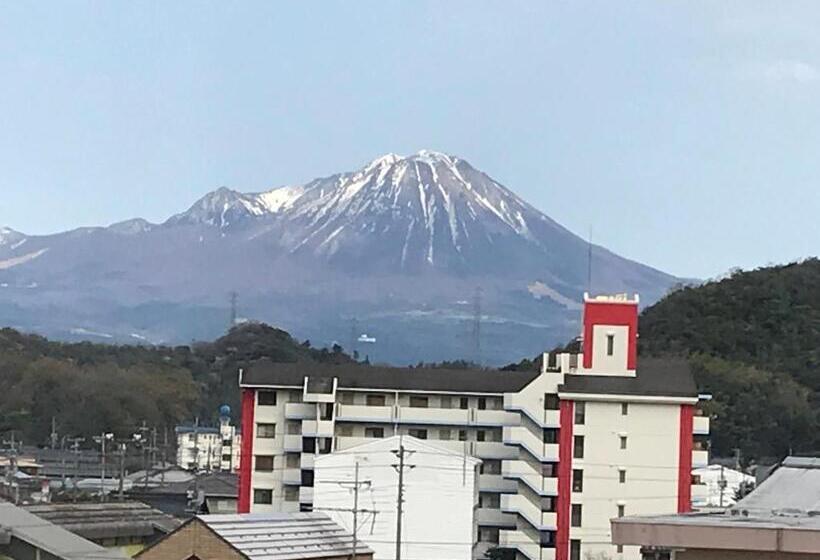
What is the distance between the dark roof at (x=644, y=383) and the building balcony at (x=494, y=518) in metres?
3.59

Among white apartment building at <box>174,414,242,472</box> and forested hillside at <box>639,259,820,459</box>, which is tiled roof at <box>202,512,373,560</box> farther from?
white apartment building at <box>174,414,242,472</box>

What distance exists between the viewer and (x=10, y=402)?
77562 mm

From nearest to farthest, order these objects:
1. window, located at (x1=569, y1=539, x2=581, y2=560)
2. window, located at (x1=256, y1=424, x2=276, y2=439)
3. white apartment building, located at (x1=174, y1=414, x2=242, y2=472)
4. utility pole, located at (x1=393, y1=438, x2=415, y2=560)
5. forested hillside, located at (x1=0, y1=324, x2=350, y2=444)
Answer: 1. utility pole, located at (x1=393, y1=438, x2=415, y2=560)
2. window, located at (x1=569, y1=539, x2=581, y2=560)
3. window, located at (x1=256, y1=424, x2=276, y2=439)
4. forested hillside, located at (x1=0, y1=324, x2=350, y2=444)
5. white apartment building, located at (x1=174, y1=414, x2=242, y2=472)

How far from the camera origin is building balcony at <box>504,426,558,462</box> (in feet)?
133

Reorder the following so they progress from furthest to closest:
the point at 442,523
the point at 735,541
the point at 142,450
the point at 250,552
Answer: the point at 142,450, the point at 442,523, the point at 250,552, the point at 735,541

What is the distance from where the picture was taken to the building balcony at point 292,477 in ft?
141

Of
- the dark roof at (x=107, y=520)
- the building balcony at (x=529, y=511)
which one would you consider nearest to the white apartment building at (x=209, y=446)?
the building balcony at (x=529, y=511)

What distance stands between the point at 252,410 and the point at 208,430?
4086 cm

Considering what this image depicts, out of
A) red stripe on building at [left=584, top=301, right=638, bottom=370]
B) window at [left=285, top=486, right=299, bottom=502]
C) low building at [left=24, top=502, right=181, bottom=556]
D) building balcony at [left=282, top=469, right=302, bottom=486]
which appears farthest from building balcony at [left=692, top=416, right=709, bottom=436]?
low building at [left=24, top=502, right=181, bottom=556]

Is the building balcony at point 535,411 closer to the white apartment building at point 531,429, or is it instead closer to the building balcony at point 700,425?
the white apartment building at point 531,429

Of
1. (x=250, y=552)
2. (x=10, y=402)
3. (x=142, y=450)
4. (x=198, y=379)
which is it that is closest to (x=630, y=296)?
(x=250, y=552)

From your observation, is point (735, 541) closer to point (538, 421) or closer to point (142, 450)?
point (538, 421)

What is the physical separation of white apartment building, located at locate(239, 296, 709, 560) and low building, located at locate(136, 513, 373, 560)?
469 inches

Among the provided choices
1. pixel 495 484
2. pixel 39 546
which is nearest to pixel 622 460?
pixel 495 484
